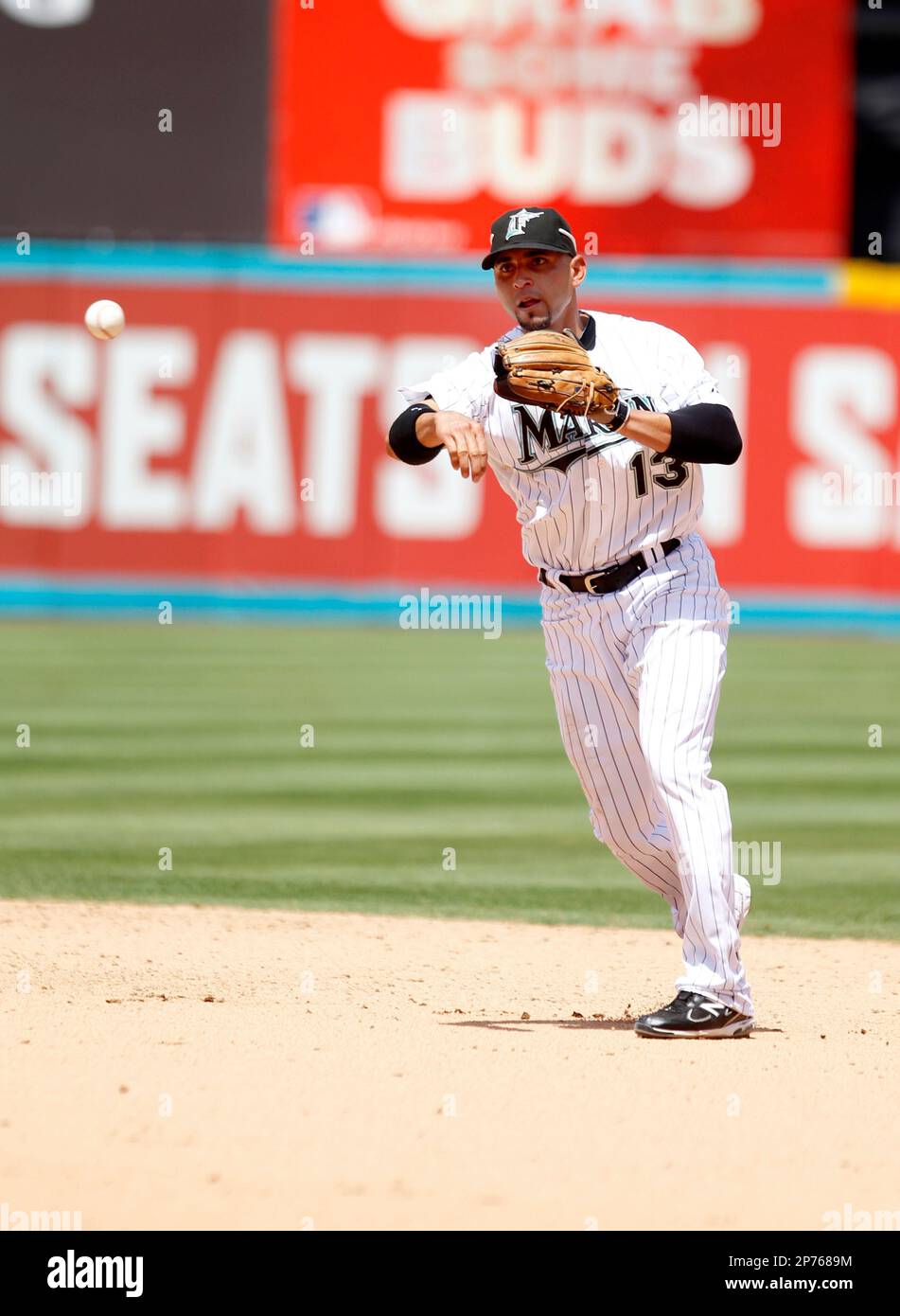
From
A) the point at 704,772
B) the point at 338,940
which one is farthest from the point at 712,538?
the point at 704,772

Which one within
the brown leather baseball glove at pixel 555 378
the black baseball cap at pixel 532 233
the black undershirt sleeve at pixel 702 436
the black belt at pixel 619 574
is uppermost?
the black baseball cap at pixel 532 233

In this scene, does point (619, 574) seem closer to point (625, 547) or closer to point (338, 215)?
point (625, 547)

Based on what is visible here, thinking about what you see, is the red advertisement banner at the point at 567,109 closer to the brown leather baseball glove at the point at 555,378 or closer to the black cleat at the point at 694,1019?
the brown leather baseball glove at the point at 555,378

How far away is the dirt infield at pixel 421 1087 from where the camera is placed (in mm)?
3754

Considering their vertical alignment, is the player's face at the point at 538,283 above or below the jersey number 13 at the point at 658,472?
above

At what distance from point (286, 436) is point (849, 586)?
4487 millimetres

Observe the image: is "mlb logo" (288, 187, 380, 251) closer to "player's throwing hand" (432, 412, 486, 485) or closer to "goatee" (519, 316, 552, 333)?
"goatee" (519, 316, 552, 333)

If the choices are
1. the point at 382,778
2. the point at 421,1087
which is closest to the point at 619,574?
the point at 421,1087

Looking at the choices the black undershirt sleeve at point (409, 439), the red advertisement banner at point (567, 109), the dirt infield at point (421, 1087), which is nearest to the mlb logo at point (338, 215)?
the red advertisement banner at point (567, 109)

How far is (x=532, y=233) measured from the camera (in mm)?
4906

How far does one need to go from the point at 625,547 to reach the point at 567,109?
567 inches

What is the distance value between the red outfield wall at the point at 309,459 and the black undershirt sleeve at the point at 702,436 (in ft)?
37.5

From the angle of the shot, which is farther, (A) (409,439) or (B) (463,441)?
(A) (409,439)

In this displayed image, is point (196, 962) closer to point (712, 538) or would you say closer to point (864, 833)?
point (864, 833)
